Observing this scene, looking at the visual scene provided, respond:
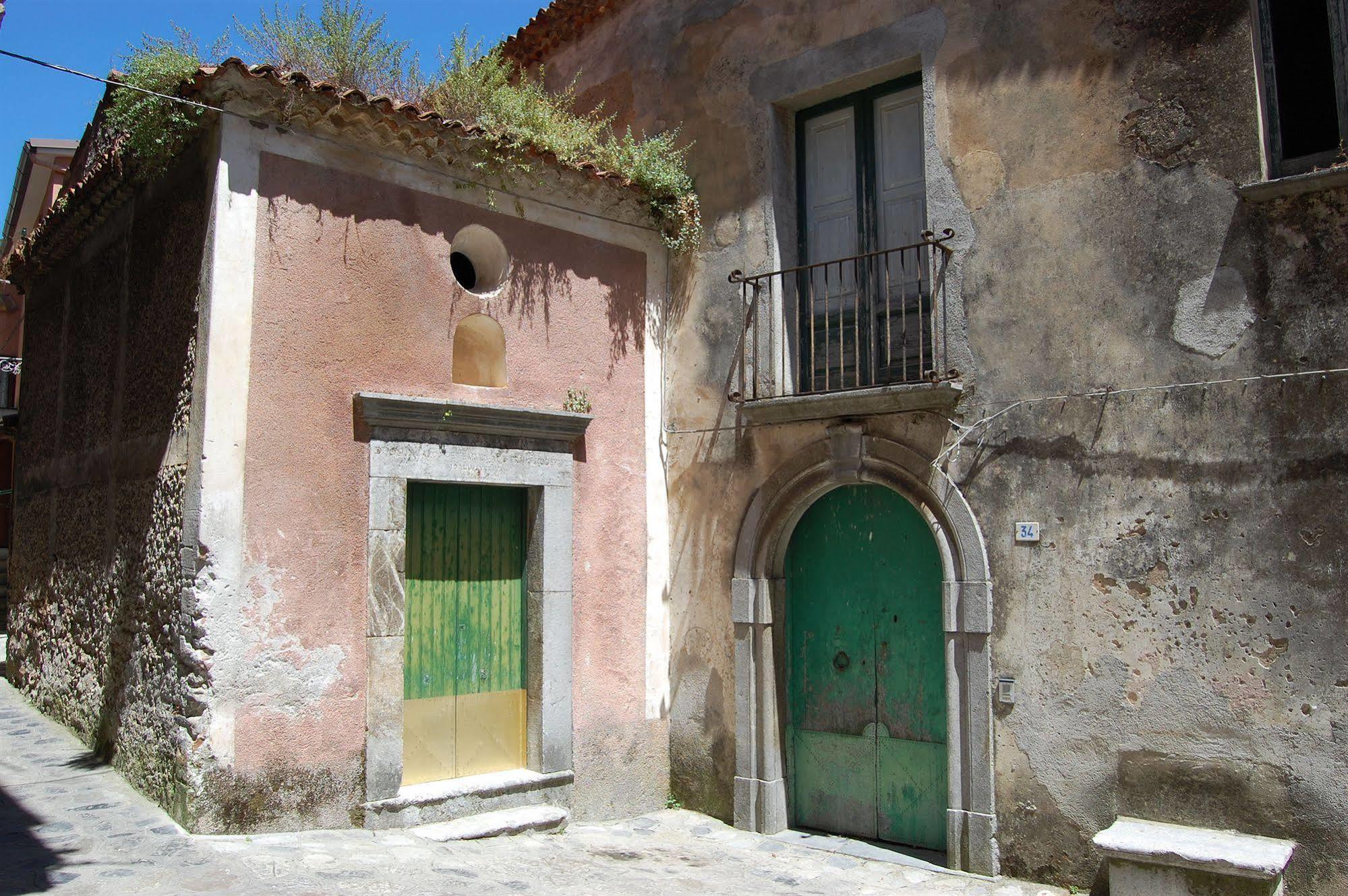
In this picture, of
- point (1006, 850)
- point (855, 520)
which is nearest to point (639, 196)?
point (855, 520)

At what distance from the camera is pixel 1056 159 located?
20.1 ft

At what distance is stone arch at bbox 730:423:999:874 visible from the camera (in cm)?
611

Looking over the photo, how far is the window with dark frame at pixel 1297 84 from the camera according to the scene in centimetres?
548

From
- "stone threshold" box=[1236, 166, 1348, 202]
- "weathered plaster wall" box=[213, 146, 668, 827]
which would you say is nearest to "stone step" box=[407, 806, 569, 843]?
"weathered plaster wall" box=[213, 146, 668, 827]

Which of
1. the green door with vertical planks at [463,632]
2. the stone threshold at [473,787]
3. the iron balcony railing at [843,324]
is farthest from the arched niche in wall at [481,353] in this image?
the stone threshold at [473,787]

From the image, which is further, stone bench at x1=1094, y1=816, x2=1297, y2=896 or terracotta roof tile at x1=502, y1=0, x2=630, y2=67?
terracotta roof tile at x1=502, y1=0, x2=630, y2=67

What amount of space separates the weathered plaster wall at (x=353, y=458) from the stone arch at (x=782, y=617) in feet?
2.65

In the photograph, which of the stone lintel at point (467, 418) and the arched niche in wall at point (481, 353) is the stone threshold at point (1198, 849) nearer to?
the stone lintel at point (467, 418)

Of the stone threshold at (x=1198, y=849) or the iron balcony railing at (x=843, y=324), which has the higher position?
the iron balcony railing at (x=843, y=324)

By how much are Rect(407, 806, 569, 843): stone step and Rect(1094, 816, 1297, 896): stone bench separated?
3.22 metres

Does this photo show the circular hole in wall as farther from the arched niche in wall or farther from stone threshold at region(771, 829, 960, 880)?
stone threshold at region(771, 829, 960, 880)

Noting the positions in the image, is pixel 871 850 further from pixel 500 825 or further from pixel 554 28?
pixel 554 28

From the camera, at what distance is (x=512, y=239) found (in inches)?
278

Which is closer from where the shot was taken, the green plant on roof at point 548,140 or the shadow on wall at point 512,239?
the shadow on wall at point 512,239
